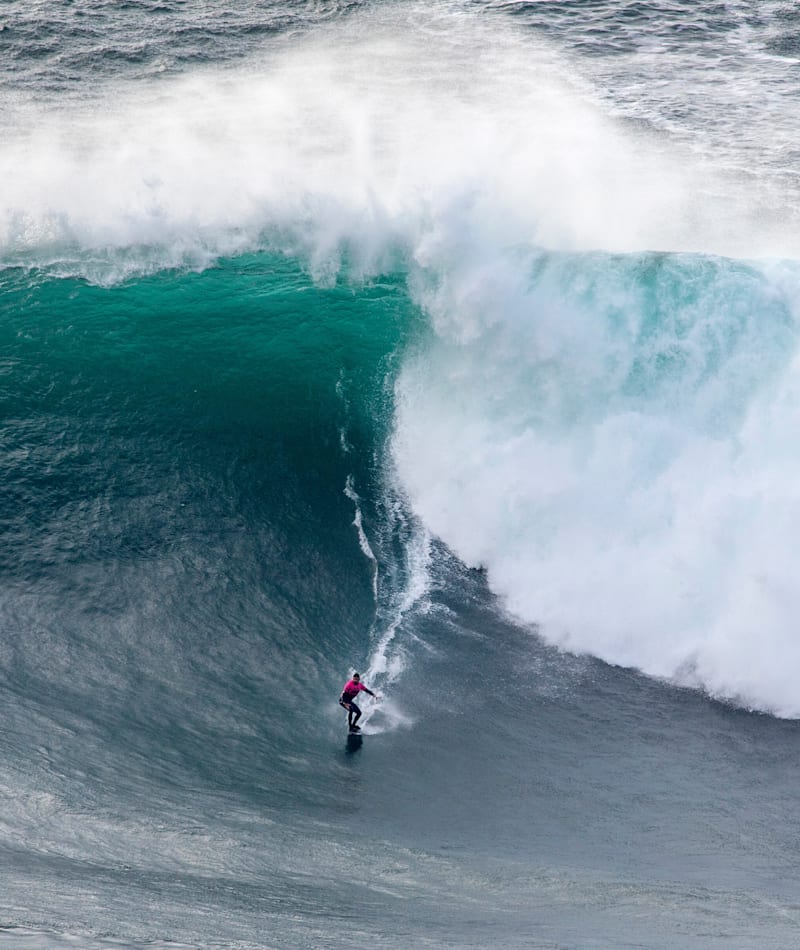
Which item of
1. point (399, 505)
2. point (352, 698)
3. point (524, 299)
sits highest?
point (524, 299)

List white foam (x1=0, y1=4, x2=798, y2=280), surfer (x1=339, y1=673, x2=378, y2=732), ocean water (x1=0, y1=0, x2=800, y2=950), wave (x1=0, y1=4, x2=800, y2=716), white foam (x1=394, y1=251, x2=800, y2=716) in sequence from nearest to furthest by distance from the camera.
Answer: ocean water (x1=0, y1=0, x2=800, y2=950) → surfer (x1=339, y1=673, x2=378, y2=732) → white foam (x1=394, y1=251, x2=800, y2=716) → wave (x1=0, y1=4, x2=800, y2=716) → white foam (x1=0, y1=4, x2=798, y2=280)

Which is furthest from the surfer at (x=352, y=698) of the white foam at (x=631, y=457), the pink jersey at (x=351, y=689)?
the white foam at (x=631, y=457)

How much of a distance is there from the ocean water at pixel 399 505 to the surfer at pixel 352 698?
376 millimetres

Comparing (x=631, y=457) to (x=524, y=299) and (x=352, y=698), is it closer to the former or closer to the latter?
(x=524, y=299)

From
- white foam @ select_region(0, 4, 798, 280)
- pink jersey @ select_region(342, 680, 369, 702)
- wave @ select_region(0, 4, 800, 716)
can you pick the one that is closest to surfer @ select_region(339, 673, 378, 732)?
pink jersey @ select_region(342, 680, 369, 702)

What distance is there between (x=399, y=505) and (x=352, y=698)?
6418 millimetres

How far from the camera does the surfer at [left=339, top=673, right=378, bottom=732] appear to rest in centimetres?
1986

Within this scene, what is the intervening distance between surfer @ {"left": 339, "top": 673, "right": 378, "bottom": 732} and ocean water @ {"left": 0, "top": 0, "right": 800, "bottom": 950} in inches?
14.8

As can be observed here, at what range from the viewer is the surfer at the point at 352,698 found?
1986cm

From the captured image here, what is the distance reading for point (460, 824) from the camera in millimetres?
18516

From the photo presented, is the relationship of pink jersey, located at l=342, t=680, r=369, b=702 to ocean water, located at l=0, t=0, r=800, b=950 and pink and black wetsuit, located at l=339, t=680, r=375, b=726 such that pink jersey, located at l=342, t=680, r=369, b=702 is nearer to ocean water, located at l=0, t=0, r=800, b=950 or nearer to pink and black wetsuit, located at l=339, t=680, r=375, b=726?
pink and black wetsuit, located at l=339, t=680, r=375, b=726

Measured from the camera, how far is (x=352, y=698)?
65.6 ft

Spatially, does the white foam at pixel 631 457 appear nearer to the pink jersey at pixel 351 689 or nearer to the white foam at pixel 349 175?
the white foam at pixel 349 175

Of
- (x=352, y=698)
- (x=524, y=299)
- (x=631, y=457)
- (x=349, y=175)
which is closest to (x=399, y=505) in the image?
(x=631, y=457)
